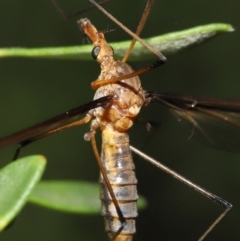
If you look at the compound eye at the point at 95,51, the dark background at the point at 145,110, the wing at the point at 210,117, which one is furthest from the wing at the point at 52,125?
the dark background at the point at 145,110

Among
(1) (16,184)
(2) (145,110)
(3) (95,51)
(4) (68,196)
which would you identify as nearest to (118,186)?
(4) (68,196)

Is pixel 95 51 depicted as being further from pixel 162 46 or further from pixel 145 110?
pixel 145 110

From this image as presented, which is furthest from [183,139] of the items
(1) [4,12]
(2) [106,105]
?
(2) [106,105]

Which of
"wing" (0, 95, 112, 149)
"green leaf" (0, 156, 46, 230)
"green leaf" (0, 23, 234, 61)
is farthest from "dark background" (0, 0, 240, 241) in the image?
"green leaf" (0, 156, 46, 230)

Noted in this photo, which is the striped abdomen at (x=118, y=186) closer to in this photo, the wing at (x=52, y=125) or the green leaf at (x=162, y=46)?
the wing at (x=52, y=125)

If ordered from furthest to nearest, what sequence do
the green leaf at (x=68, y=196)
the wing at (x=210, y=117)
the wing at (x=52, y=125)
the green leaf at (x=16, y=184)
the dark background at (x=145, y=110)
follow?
the dark background at (x=145, y=110) → the wing at (x=210, y=117) → the green leaf at (x=68, y=196) → the wing at (x=52, y=125) → the green leaf at (x=16, y=184)

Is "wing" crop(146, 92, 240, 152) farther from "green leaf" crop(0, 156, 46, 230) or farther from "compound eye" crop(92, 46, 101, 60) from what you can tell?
"green leaf" crop(0, 156, 46, 230)
